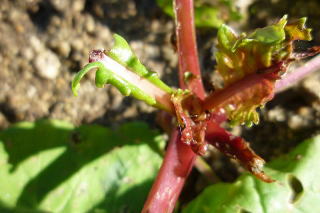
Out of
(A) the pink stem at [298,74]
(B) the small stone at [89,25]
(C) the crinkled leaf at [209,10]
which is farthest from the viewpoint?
(B) the small stone at [89,25]

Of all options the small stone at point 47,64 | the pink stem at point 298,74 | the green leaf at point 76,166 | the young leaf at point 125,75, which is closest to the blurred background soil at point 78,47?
the small stone at point 47,64

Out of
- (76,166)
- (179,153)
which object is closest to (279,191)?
(179,153)

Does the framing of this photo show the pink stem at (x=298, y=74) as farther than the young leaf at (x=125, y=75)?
Yes

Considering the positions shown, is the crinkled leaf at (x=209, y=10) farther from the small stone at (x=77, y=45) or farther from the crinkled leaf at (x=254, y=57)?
the crinkled leaf at (x=254, y=57)

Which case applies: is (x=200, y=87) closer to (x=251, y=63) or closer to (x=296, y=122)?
(x=251, y=63)

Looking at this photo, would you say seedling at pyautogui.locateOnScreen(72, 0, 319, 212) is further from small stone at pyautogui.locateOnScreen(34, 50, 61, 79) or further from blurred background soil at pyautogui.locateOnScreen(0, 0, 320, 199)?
small stone at pyautogui.locateOnScreen(34, 50, 61, 79)

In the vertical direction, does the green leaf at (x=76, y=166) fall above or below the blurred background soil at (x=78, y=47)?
below

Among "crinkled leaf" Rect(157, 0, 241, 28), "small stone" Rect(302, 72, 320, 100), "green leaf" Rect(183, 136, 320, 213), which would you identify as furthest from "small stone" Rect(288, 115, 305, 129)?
"crinkled leaf" Rect(157, 0, 241, 28)
